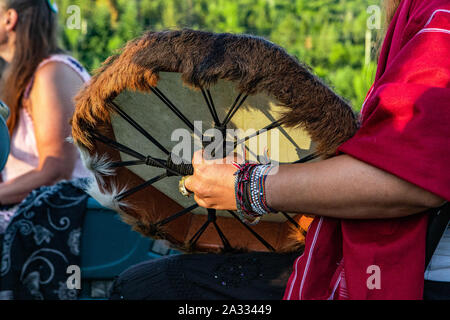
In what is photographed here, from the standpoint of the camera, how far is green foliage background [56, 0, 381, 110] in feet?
23.8

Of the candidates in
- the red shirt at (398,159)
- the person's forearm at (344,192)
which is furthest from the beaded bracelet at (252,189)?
the red shirt at (398,159)

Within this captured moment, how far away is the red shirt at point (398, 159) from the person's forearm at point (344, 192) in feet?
0.08

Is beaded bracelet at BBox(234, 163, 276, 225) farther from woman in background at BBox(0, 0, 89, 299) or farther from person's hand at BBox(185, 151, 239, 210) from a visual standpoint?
woman in background at BBox(0, 0, 89, 299)

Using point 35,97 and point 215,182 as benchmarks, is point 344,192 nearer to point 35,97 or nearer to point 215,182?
point 215,182

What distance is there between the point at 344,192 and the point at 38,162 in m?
1.84

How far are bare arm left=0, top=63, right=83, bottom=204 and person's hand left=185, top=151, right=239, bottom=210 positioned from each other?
54.1 inches

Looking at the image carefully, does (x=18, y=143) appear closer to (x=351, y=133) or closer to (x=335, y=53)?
(x=351, y=133)

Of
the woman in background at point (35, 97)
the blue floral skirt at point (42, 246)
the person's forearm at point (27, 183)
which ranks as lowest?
the blue floral skirt at point (42, 246)

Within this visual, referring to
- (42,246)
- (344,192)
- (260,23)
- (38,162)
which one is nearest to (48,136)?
(38,162)

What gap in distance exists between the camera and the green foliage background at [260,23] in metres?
7.26

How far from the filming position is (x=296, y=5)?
26.7 feet

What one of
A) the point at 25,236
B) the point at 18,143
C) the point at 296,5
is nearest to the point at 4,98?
the point at 18,143

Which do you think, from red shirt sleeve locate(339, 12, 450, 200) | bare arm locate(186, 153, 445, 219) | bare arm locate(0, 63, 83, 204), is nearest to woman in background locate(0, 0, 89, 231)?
bare arm locate(0, 63, 83, 204)

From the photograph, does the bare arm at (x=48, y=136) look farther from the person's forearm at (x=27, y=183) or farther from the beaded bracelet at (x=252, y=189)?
the beaded bracelet at (x=252, y=189)
